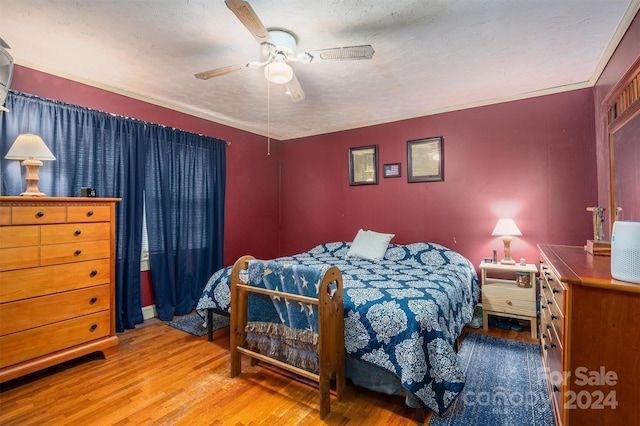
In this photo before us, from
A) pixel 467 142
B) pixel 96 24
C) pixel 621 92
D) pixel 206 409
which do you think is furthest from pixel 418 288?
pixel 96 24

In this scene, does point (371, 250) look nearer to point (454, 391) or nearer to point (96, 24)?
point (454, 391)

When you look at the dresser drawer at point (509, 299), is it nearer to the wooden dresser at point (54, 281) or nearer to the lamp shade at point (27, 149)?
the wooden dresser at point (54, 281)

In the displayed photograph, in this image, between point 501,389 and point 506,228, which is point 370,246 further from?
point 501,389

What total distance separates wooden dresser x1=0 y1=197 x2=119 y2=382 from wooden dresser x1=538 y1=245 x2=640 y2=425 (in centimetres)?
299

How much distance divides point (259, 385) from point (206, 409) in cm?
38

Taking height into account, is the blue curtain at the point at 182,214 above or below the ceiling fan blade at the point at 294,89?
below

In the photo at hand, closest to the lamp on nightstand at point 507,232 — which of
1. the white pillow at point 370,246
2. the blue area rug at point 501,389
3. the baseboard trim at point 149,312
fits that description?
the blue area rug at point 501,389

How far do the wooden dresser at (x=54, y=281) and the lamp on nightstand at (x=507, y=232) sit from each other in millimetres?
3550

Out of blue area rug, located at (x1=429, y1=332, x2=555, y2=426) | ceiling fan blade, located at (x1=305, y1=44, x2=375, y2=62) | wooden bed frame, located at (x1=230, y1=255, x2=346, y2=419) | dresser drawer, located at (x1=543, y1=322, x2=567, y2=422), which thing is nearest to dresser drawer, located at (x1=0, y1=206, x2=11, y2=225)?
wooden bed frame, located at (x1=230, y1=255, x2=346, y2=419)

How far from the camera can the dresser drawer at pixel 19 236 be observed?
1.93 metres

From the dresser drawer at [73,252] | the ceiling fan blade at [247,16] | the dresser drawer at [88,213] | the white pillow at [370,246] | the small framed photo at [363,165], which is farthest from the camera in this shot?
the small framed photo at [363,165]

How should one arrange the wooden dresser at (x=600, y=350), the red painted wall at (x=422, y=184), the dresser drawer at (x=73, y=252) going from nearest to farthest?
the wooden dresser at (x=600, y=350) < the dresser drawer at (x=73, y=252) < the red painted wall at (x=422, y=184)

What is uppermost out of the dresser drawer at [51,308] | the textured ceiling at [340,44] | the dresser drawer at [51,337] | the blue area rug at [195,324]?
the textured ceiling at [340,44]

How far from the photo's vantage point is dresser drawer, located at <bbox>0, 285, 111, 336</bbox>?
1.95m
